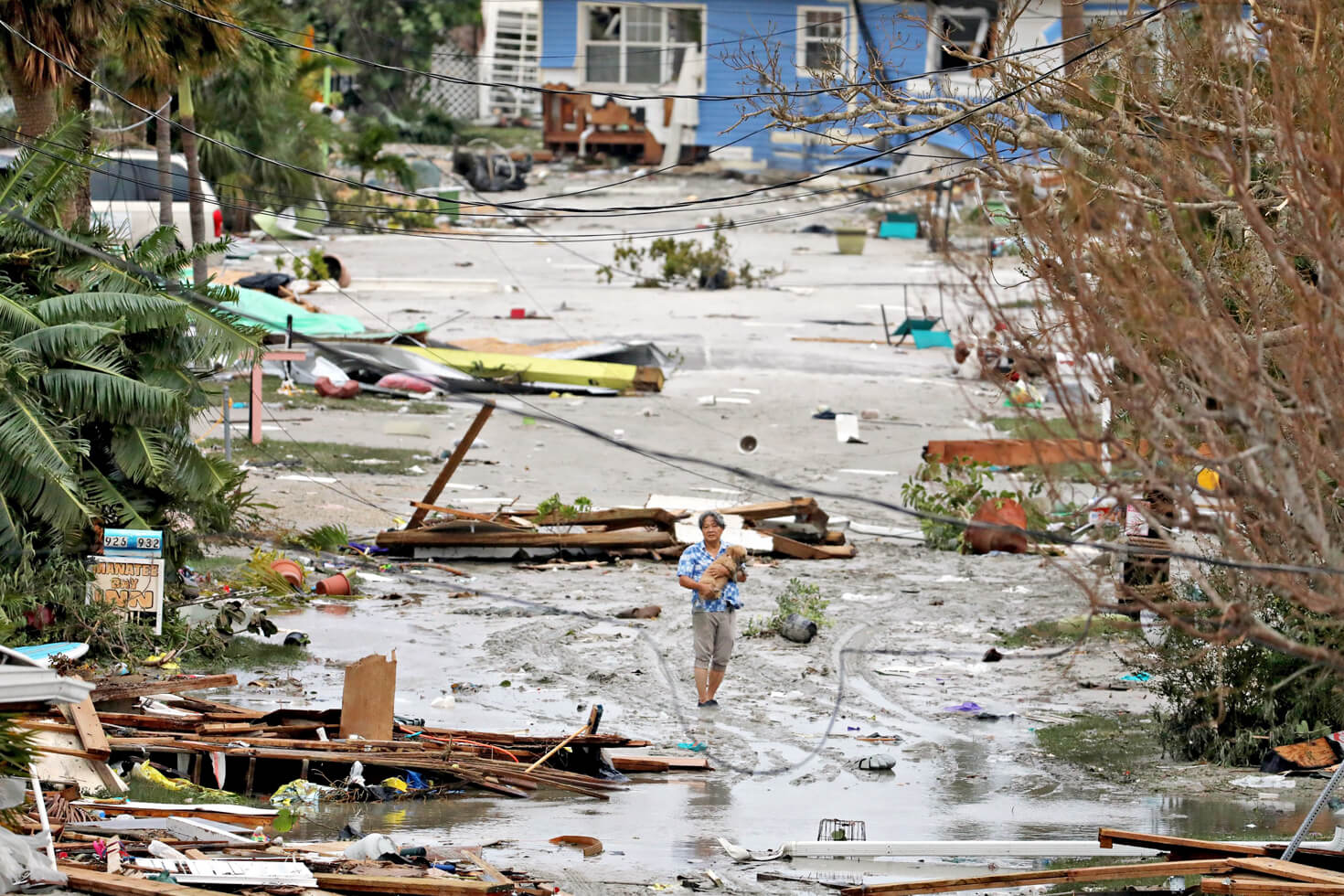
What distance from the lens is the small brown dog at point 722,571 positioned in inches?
464

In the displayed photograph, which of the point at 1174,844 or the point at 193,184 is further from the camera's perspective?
the point at 193,184

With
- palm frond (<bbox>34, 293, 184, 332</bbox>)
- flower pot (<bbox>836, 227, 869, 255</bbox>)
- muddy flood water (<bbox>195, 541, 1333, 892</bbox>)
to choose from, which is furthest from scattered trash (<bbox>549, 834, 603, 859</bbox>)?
flower pot (<bbox>836, 227, 869, 255</bbox>)

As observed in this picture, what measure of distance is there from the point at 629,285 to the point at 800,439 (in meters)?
14.7

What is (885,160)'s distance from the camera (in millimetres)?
48656

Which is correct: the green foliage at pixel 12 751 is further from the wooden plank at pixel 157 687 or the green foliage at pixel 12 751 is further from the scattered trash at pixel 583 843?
the scattered trash at pixel 583 843

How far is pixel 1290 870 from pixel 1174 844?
25.8 inches

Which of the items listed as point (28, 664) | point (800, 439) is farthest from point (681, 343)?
point (28, 664)

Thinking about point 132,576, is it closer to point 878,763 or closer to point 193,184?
point 878,763

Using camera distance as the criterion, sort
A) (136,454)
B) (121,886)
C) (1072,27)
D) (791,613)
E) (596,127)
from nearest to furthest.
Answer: (121,886) < (136,454) < (791,613) < (1072,27) < (596,127)

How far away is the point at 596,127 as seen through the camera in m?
49.9

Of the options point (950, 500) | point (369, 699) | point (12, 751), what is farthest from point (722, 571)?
point (950, 500)

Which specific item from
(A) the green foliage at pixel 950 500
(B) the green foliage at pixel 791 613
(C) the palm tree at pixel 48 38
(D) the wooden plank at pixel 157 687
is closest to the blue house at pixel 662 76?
(A) the green foliage at pixel 950 500

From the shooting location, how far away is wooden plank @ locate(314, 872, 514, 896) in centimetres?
728

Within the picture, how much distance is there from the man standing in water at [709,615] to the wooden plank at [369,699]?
2608 mm
